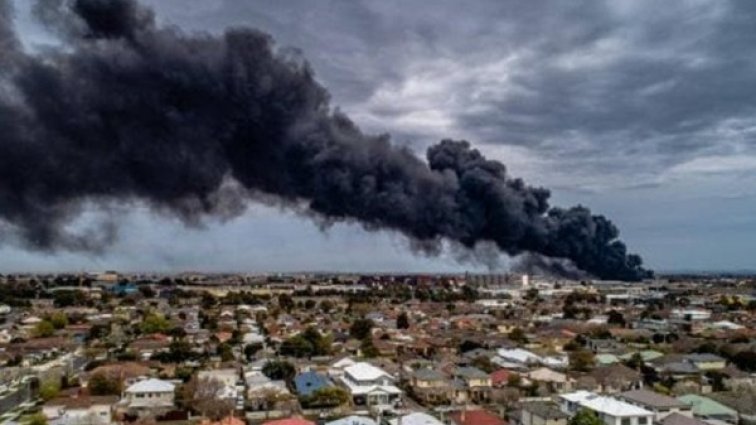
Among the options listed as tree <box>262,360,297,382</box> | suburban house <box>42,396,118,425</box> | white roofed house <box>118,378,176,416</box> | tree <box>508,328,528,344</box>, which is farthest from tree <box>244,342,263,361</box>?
tree <box>508,328,528,344</box>

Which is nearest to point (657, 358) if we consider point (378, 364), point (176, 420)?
point (378, 364)

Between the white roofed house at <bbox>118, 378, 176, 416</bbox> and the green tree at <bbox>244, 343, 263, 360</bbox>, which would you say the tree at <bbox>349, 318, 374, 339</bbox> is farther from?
the white roofed house at <bbox>118, 378, 176, 416</bbox>

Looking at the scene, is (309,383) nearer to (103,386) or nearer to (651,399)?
(103,386)

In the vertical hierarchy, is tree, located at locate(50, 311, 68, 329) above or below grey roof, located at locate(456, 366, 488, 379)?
above

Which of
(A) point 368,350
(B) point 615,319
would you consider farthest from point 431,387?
(B) point 615,319

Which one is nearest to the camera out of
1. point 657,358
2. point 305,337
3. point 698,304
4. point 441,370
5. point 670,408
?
point 670,408

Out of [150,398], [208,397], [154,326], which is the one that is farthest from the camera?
[154,326]

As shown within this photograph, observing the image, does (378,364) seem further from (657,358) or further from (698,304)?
(698,304)
